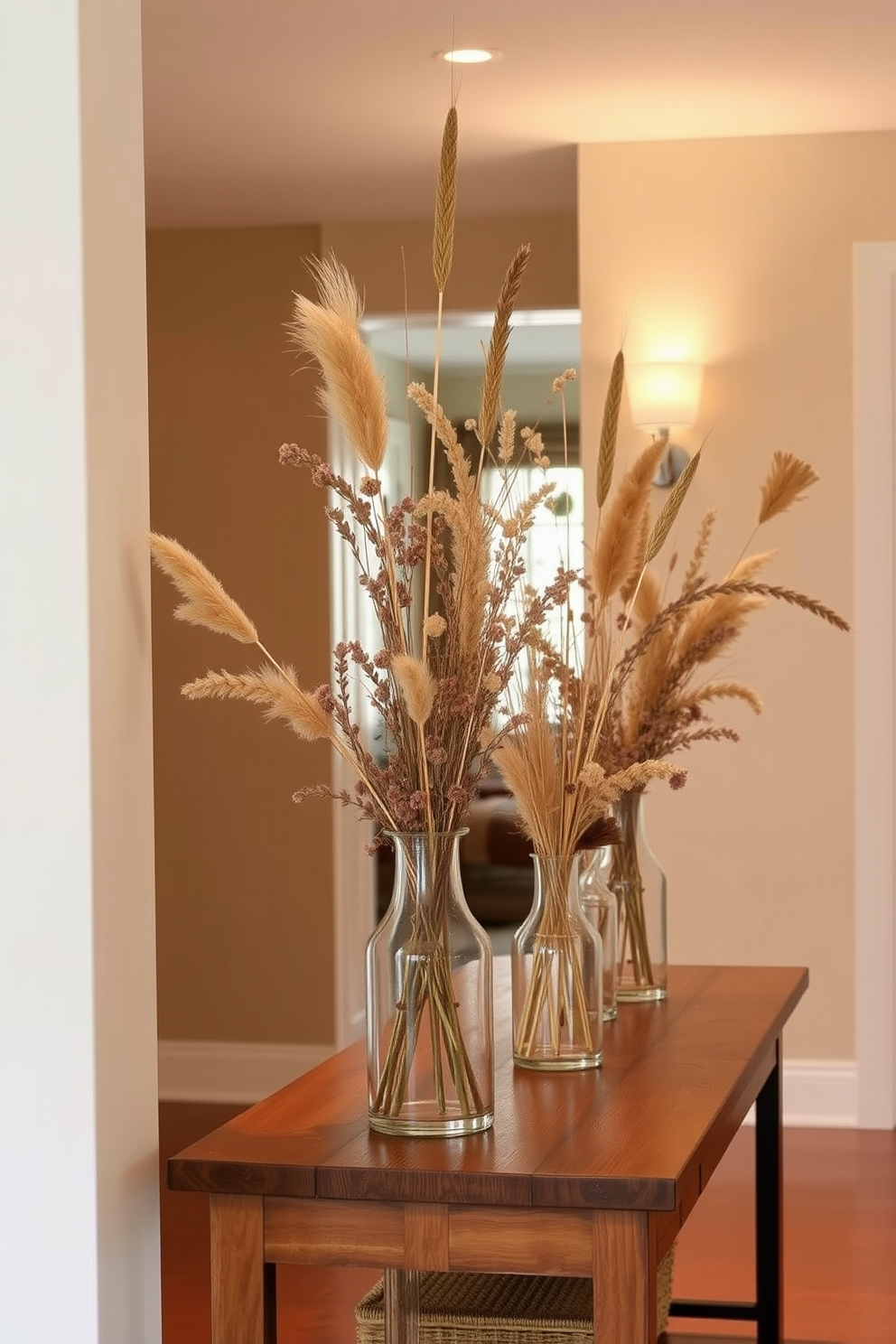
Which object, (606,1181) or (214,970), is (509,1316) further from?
(214,970)

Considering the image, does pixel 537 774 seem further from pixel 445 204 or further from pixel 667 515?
pixel 445 204

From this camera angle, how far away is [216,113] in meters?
4.66

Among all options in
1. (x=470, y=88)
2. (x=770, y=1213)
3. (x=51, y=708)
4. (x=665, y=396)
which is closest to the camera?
(x=51, y=708)

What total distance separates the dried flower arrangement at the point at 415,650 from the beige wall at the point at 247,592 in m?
3.96

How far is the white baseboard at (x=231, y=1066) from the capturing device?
585 centimetres

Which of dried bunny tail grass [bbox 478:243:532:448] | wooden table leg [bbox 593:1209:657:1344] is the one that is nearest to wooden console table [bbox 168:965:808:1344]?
wooden table leg [bbox 593:1209:657:1344]

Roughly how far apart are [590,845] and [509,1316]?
0.61 meters

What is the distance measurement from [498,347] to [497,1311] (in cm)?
123

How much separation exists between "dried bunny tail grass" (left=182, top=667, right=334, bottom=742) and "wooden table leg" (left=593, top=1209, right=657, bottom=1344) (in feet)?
1.86

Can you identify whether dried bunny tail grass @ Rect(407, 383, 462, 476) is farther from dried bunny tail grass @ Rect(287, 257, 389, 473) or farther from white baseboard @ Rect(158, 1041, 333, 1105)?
white baseboard @ Rect(158, 1041, 333, 1105)

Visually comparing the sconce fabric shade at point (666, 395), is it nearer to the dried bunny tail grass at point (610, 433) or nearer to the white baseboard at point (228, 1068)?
the white baseboard at point (228, 1068)

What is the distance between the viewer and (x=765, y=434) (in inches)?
196

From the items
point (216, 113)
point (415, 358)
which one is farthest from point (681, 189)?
point (415, 358)

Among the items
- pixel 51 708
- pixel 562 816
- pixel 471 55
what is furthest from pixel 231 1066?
pixel 51 708
